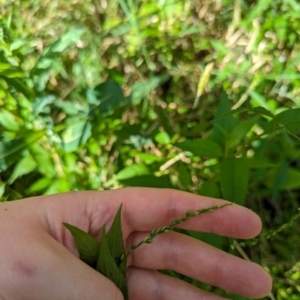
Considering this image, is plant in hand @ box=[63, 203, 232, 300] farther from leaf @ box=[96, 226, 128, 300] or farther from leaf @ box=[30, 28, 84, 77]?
leaf @ box=[30, 28, 84, 77]

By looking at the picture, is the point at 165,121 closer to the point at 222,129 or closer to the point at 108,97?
the point at 108,97

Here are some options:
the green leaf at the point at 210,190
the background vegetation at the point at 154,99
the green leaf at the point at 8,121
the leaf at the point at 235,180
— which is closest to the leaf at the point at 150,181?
the background vegetation at the point at 154,99

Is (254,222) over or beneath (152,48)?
beneath

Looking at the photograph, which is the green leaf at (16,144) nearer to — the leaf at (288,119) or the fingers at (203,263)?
the fingers at (203,263)

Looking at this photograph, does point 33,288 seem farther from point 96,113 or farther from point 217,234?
point 96,113

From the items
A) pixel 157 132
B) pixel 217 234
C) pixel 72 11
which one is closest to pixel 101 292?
pixel 217 234
